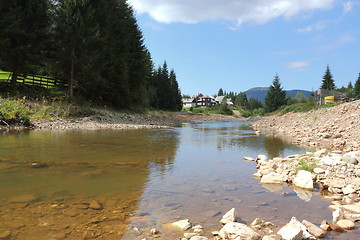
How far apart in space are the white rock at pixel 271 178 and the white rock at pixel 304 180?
345 mm

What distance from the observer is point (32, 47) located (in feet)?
81.2

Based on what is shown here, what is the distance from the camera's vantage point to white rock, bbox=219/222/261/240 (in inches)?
124

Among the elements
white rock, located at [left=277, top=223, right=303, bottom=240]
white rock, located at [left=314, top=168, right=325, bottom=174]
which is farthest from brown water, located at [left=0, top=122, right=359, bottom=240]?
white rock, located at [left=314, top=168, right=325, bottom=174]

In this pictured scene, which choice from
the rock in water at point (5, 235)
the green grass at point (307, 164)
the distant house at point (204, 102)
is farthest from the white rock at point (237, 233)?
the distant house at point (204, 102)

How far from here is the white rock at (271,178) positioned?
605 centimetres

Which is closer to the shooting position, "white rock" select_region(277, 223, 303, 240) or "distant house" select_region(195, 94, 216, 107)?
"white rock" select_region(277, 223, 303, 240)

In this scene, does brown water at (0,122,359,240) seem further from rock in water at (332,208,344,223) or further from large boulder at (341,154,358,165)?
large boulder at (341,154,358,165)

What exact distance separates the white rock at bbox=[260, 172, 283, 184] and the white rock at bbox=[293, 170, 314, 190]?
35 cm

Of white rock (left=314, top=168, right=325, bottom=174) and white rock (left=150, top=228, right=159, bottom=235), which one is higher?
white rock (left=314, top=168, right=325, bottom=174)

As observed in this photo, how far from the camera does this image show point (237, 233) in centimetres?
320

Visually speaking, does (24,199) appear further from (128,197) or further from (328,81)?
(328,81)

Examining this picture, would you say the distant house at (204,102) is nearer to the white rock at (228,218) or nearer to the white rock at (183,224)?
the white rock at (228,218)

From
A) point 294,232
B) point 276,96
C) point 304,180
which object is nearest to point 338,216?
point 294,232

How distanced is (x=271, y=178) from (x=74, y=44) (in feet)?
87.7
